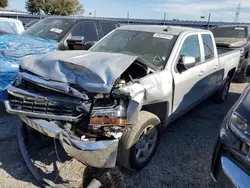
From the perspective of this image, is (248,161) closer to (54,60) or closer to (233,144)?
(233,144)

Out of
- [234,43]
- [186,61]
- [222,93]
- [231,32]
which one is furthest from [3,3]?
[186,61]

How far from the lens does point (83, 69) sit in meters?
2.49

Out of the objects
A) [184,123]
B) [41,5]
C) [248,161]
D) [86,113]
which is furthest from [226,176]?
[41,5]

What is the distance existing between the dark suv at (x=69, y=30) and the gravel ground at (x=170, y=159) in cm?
207

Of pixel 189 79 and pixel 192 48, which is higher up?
pixel 192 48

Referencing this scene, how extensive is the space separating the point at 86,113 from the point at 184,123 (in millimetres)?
2587

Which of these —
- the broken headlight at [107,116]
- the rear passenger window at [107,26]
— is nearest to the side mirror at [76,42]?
the rear passenger window at [107,26]

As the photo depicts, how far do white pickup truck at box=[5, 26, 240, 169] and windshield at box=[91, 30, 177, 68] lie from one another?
24 mm

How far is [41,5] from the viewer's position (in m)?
31.0

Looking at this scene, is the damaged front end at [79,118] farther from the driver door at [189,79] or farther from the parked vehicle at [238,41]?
the parked vehicle at [238,41]

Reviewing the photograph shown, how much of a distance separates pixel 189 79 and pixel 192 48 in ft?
2.18

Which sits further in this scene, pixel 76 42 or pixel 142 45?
pixel 76 42

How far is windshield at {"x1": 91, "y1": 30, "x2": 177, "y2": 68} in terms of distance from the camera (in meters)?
3.43

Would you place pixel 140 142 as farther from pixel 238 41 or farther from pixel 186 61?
pixel 238 41
